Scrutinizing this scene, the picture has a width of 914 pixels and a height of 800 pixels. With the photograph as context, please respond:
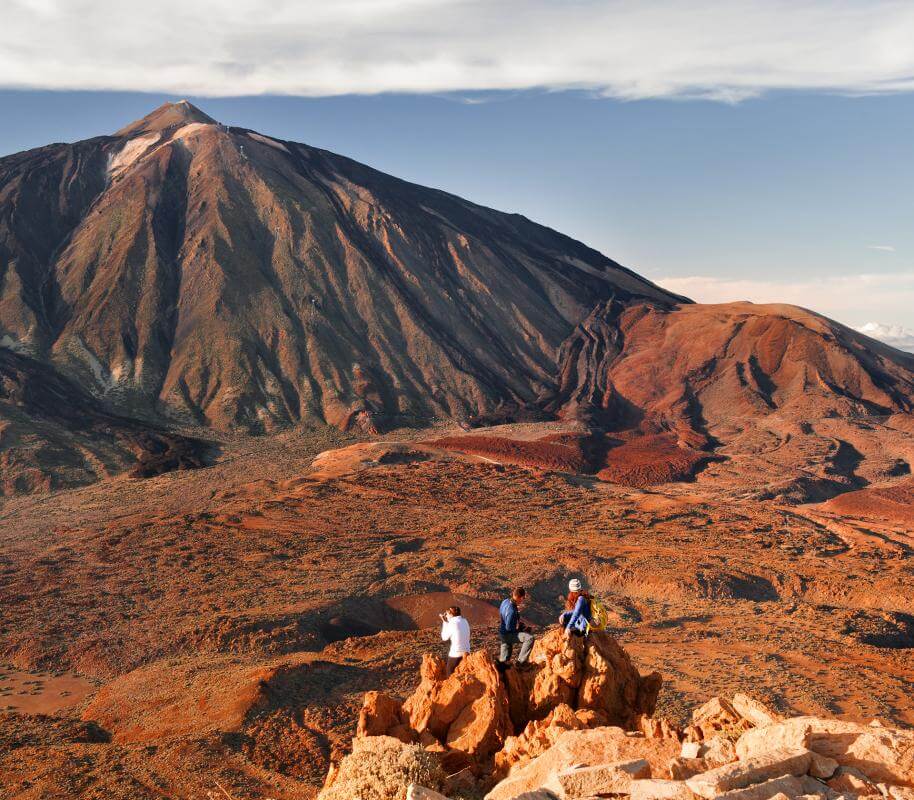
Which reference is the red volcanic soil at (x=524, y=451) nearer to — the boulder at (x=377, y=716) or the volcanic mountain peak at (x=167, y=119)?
the boulder at (x=377, y=716)

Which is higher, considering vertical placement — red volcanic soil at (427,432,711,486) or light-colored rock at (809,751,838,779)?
light-colored rock at (809,751,838,779)

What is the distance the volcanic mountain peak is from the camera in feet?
246

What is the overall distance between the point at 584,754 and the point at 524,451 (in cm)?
3401

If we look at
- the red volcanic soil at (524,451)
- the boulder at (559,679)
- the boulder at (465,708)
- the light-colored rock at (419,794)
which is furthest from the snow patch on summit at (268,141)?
the light-colored rock at (419,794)

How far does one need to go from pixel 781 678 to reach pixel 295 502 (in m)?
19.2

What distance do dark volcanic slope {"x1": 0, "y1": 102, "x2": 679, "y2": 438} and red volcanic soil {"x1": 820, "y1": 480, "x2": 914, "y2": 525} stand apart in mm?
21622

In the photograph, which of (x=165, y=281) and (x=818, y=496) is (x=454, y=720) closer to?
(x=818, y=496)

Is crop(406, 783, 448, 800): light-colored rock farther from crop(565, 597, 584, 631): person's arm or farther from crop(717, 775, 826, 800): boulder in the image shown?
crop(565, 597, 584, 631): person's arm

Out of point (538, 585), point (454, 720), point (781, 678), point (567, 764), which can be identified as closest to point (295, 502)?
point (538, 585)

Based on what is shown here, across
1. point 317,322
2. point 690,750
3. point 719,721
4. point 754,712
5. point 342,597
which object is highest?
point 317,322

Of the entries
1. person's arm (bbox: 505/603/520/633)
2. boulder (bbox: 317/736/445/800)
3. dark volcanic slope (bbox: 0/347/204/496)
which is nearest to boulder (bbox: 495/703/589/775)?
boulder (bbox: 317/736/445/800)

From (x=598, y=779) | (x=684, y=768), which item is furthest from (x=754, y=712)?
(x=598, y=779)

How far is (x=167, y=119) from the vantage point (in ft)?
251

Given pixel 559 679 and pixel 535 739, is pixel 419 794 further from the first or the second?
pixel 559 679
